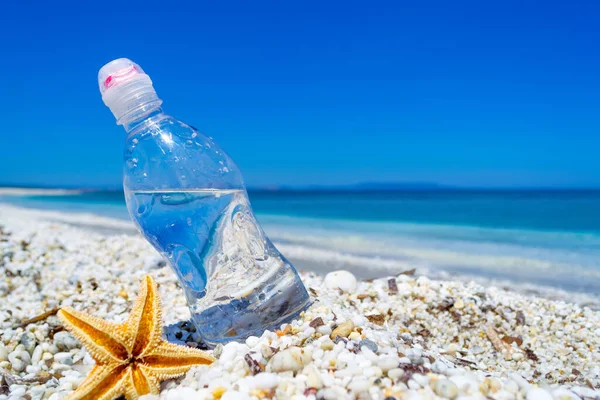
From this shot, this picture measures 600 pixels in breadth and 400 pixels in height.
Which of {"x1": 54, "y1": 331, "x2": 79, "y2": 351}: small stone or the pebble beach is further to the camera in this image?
{"x1": 54, "y1": 331, "x2": 79, "y2": 351}: small stone

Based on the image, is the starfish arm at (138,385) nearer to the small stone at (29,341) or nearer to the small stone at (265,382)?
the small stone at (265,382)

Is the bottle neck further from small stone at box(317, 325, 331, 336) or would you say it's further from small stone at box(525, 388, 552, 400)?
small stone at box(525, 388, 552, 400)

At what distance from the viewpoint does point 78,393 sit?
214cm

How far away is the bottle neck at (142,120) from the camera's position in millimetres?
2979

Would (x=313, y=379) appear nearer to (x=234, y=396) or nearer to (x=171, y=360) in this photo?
(x=234, y=396)

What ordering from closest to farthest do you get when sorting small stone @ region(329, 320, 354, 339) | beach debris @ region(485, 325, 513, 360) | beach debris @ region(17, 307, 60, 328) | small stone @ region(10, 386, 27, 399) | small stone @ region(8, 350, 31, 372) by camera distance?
small stone @ region(329, 320, 354, 339), small stone @ region(10, 386, 27, 399), small stone @ region(8, 350, 31, 372), beach debris @ region(485, 325, 513, 360), beach debris @ region(17, 307, 60, 328)

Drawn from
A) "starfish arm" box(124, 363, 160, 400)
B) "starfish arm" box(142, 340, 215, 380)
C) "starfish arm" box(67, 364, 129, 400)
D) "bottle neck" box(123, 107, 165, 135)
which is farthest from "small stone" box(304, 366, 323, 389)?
"bottle neck" box(123, 107, 165, 135)

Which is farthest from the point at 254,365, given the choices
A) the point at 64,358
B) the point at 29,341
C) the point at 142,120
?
the point at 29,341

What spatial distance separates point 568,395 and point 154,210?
2.33 metres

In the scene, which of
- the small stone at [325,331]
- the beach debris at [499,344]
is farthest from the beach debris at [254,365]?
the beach debris at [499,344]

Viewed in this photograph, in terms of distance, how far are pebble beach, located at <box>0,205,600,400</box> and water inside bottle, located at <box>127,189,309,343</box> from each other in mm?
241

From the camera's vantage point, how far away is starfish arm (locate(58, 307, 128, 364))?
2.21 meters

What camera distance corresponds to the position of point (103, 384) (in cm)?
219

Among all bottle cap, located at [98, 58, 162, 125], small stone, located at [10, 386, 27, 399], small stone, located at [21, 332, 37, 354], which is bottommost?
small stone, located at [10, 386, 27, 399]
